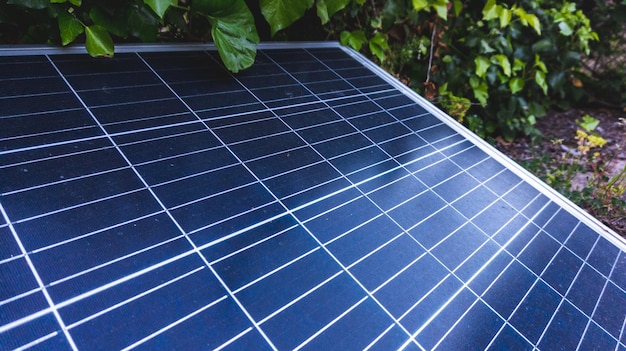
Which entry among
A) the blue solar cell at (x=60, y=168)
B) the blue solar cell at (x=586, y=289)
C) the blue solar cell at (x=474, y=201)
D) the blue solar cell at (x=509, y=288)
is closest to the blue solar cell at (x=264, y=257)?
the blue solar cell at (x=60, y=168)

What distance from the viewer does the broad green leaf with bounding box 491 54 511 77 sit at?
358cm

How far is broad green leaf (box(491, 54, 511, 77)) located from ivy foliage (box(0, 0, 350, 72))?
2225 millimetres

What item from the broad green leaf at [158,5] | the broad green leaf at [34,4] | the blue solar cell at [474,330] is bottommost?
the blue solar cell at [474,330]

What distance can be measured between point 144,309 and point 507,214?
148 cm

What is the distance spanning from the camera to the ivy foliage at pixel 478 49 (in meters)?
3.35

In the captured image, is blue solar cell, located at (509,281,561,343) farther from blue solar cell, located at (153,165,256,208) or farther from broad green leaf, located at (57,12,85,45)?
broad green leaf, located at (57,12,85,45)

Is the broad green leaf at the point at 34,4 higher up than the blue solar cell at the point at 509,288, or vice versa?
the broad green leaf at the point at 34,4

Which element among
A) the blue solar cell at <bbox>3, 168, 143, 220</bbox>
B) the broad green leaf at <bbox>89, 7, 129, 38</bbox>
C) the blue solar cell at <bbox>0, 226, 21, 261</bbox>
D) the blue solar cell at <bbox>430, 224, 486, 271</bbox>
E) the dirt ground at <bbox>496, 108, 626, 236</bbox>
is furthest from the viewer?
the dirt ground at <bbox>496, 108, 626, 236</bbox>

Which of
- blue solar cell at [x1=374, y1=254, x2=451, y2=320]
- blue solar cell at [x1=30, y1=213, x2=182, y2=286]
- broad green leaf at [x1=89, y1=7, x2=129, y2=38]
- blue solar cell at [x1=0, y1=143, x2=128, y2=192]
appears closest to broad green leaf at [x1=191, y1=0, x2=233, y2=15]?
broad green leaf at [x1=89, y1=7, x2=129, y2=38]

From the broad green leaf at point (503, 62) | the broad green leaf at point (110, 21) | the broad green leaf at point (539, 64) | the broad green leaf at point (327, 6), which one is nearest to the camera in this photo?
the broad green leaf at point (110, 21)

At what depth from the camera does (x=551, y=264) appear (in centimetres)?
154

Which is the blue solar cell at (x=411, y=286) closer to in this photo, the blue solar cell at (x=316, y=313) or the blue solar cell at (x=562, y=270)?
the blue solar cell at (x=316, y=313)

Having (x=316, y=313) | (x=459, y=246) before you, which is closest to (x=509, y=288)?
(x=459, y=246)

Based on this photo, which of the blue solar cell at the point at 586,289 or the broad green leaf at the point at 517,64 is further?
the broad green leaf at the point at 517,64
